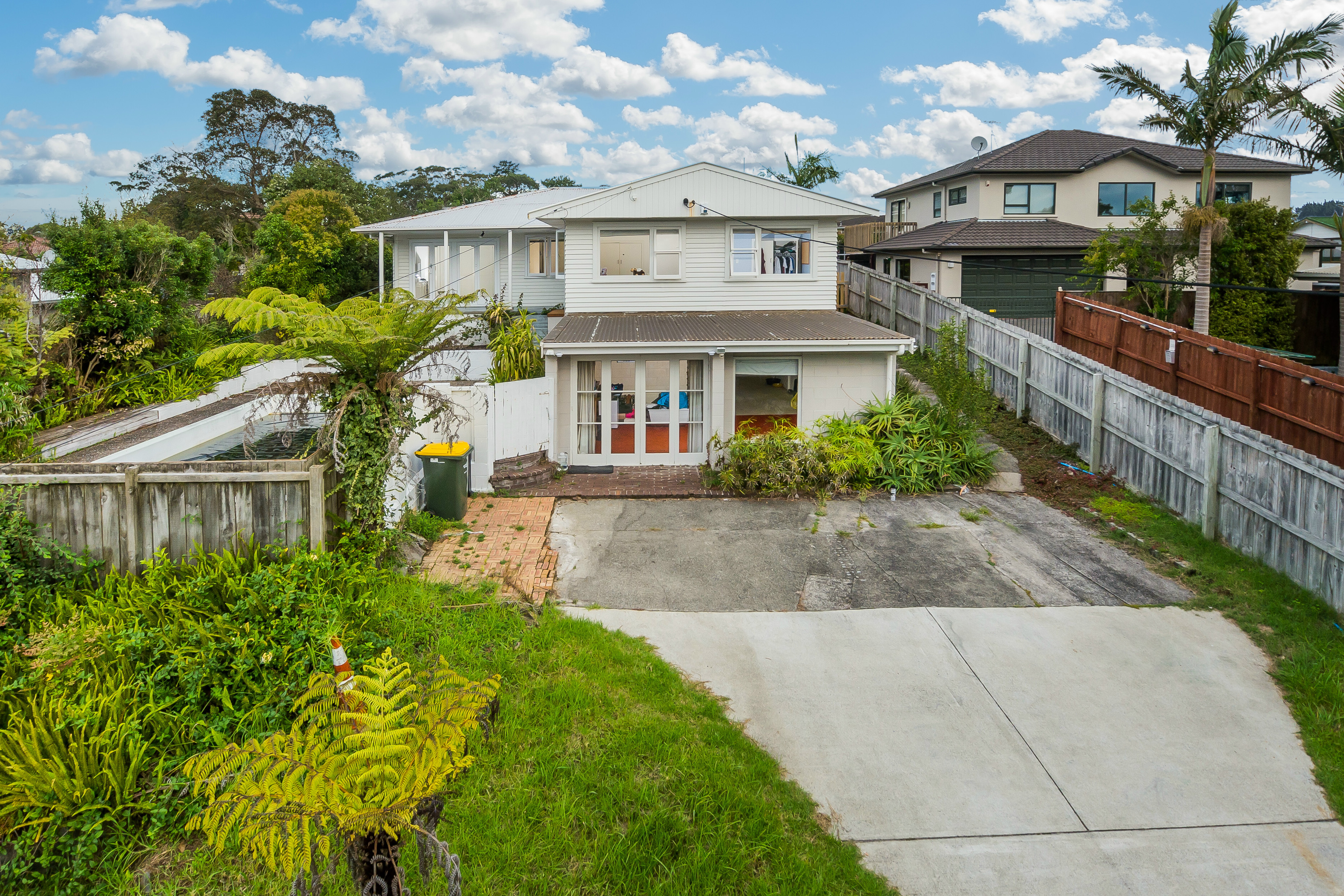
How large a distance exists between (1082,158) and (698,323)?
19828 millimetres

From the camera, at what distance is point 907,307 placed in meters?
23.7

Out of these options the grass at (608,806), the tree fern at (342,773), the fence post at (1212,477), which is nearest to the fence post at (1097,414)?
the fence post at (1212,477)

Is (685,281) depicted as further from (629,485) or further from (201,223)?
(201,223)

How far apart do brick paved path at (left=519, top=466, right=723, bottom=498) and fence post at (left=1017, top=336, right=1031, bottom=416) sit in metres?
6.74

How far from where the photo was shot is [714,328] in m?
16.4

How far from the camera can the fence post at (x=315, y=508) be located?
810 cm

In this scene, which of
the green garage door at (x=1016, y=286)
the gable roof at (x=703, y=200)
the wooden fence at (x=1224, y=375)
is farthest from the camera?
the green garage door at (x=1016, y=286)

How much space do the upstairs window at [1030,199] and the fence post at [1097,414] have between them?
16.8 meters

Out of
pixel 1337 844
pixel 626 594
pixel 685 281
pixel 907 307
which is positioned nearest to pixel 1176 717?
pixel 1337 844

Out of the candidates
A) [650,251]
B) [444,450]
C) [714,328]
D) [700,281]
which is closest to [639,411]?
[714,328]

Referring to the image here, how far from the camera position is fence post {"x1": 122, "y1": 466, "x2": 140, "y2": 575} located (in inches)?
310

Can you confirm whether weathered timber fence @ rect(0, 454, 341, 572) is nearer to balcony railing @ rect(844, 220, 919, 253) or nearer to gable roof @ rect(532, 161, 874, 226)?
gable roof @ rect(532, 161, 874, 226)

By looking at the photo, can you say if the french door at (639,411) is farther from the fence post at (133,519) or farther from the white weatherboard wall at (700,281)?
the fence post at (133,519)

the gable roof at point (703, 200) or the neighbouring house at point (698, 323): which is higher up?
the gable roof at point (703, 200)
